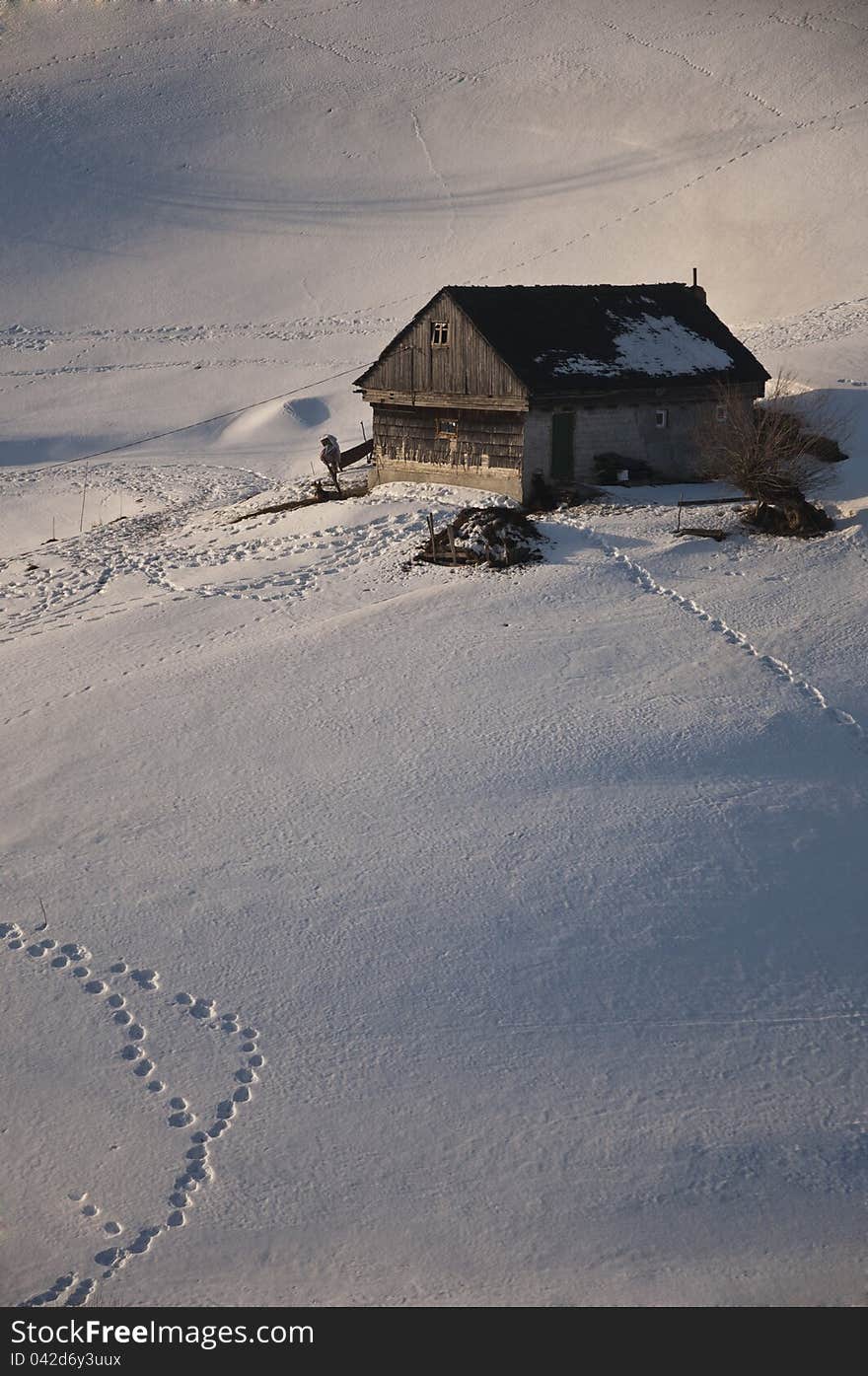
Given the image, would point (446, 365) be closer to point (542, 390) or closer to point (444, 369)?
point (444, 369)

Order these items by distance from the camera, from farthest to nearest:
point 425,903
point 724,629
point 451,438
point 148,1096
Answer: point 451,438 → point 724,629 → point 425,903 → point 148,1096

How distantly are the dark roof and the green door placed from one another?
65 cm

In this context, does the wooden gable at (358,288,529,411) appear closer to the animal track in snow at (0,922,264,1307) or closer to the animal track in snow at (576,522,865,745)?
the animal track in snow at (576,522,865,745)

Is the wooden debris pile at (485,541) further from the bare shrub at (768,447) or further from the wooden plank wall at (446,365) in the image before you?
the bare shrub at (768,447)

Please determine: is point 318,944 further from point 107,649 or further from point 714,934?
point 107,649

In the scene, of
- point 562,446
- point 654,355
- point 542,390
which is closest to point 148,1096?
point 542,390

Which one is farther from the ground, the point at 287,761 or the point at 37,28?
the point at 37,28

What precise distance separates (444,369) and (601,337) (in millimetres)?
3567

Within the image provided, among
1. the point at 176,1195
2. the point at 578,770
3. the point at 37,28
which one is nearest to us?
the point at 176,1195

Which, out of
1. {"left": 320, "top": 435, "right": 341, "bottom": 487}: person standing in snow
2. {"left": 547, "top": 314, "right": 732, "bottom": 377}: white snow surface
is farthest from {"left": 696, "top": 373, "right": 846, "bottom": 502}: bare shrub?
{"left": 320, "top": 435, "right": 341, "bottom": 487}: person standing in snow

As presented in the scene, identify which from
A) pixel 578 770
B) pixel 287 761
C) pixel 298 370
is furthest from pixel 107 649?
pixel 298 370

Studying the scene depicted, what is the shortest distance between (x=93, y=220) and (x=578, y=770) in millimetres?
66994

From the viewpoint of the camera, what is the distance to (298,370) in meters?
53.6

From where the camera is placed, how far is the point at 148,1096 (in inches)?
457
